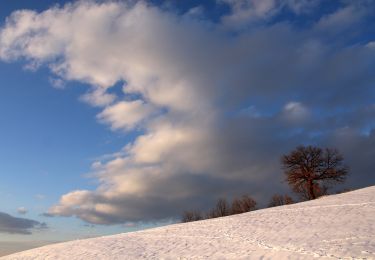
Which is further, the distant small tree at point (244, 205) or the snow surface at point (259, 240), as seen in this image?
the distant small tree at point (244, 205)

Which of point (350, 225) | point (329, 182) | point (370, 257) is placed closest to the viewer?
point (370, 257)

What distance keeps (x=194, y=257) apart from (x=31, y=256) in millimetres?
10478

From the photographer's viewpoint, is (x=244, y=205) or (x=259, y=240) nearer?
(x=259, y=240)

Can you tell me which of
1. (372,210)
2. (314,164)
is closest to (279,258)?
(372,210)

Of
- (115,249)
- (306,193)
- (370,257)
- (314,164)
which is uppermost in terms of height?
(314,164)

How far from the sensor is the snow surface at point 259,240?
69.5 feet

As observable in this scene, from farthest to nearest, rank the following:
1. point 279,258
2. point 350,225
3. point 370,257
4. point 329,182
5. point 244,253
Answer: point 329,182
point 350,225
point 244,253
point 279,258
point 370,257

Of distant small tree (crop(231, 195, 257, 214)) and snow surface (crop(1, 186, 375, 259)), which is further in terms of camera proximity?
A: distant small tree (crop(231, 195, 257, 214))

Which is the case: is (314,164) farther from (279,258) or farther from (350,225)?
(279,258)

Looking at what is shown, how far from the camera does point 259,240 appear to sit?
81.7 ft

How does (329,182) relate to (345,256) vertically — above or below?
Result: above

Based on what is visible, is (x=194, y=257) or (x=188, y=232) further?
(x=188, y=232)

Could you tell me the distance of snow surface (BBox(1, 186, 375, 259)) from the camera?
21.2 m

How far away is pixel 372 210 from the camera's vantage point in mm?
29453
